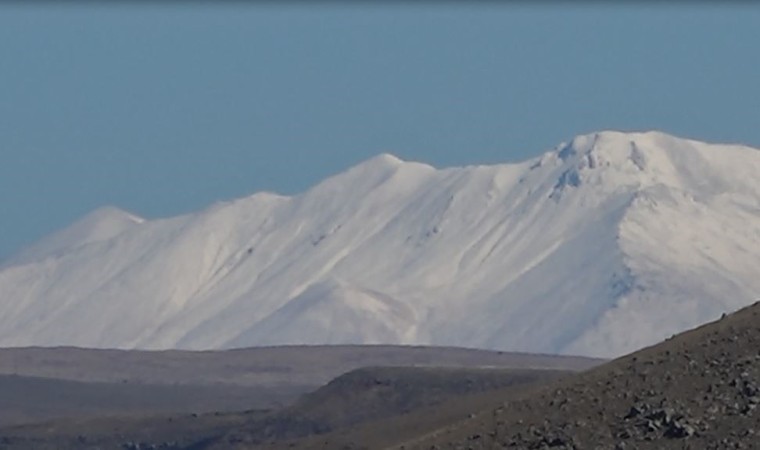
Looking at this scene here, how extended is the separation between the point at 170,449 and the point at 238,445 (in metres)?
8.20

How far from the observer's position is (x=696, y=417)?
59062mm

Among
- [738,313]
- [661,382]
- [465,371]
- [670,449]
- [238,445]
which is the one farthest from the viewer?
→ [465,371]

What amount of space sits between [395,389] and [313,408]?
563cm

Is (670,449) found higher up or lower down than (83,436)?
higher up

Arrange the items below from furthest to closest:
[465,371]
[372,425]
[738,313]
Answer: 1. [465,371]
2. [372,425]
3. [738,313]

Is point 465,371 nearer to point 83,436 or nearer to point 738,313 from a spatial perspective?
point 83,436

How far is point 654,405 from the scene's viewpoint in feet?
198

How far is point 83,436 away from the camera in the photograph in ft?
539

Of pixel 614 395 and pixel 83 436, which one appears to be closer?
pixel 614 395

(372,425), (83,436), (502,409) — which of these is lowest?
(83,436)

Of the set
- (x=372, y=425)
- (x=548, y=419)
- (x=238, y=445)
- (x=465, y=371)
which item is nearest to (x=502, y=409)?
(x=548, y=419)

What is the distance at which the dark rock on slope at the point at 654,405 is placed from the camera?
5850cm

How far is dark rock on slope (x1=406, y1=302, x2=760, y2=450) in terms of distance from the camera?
58500 mm

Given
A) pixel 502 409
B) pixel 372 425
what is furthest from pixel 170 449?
pixel 502 409
